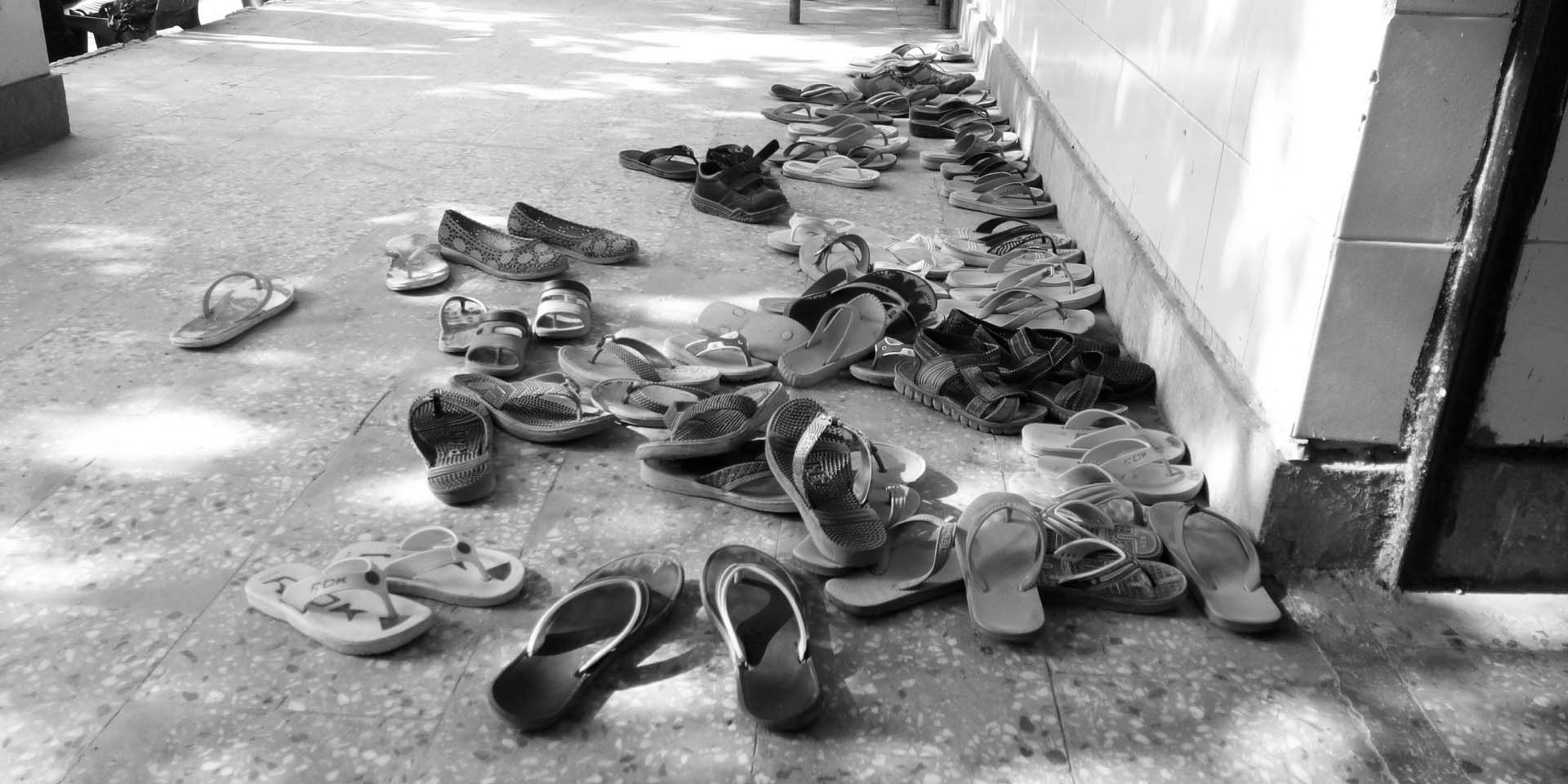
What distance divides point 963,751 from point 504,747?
0.65 m

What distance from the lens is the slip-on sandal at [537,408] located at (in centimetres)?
254

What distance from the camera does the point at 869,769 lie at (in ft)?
5.45

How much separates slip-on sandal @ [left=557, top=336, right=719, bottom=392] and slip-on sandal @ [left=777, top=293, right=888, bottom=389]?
22 cm

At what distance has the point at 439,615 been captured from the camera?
198 cm

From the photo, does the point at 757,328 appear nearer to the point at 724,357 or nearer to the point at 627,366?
the point at 724,357

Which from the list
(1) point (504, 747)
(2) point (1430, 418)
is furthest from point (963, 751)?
(2) point (1430, 418)

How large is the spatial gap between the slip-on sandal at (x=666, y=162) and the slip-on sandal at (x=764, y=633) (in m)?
2.78

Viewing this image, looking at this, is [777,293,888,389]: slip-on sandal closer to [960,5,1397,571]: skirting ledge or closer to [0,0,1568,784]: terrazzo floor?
[0,0,1568,784]: terrazzo floor

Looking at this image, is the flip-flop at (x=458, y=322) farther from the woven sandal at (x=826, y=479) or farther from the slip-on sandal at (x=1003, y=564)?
the slip-on sandal at (x=1003, y=564)

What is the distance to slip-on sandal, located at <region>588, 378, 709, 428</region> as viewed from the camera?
263 cm

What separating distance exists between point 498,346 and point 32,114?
295 cm

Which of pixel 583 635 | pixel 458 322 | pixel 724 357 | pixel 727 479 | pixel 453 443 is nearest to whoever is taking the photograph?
pixel 583 635

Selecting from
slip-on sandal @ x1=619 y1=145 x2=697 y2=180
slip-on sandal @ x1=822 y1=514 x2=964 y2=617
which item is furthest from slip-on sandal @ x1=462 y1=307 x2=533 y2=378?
slip-on sandal @ x1=619 y1=145 x2=697 y2=180

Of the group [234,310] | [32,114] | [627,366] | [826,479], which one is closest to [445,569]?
[826,479]
